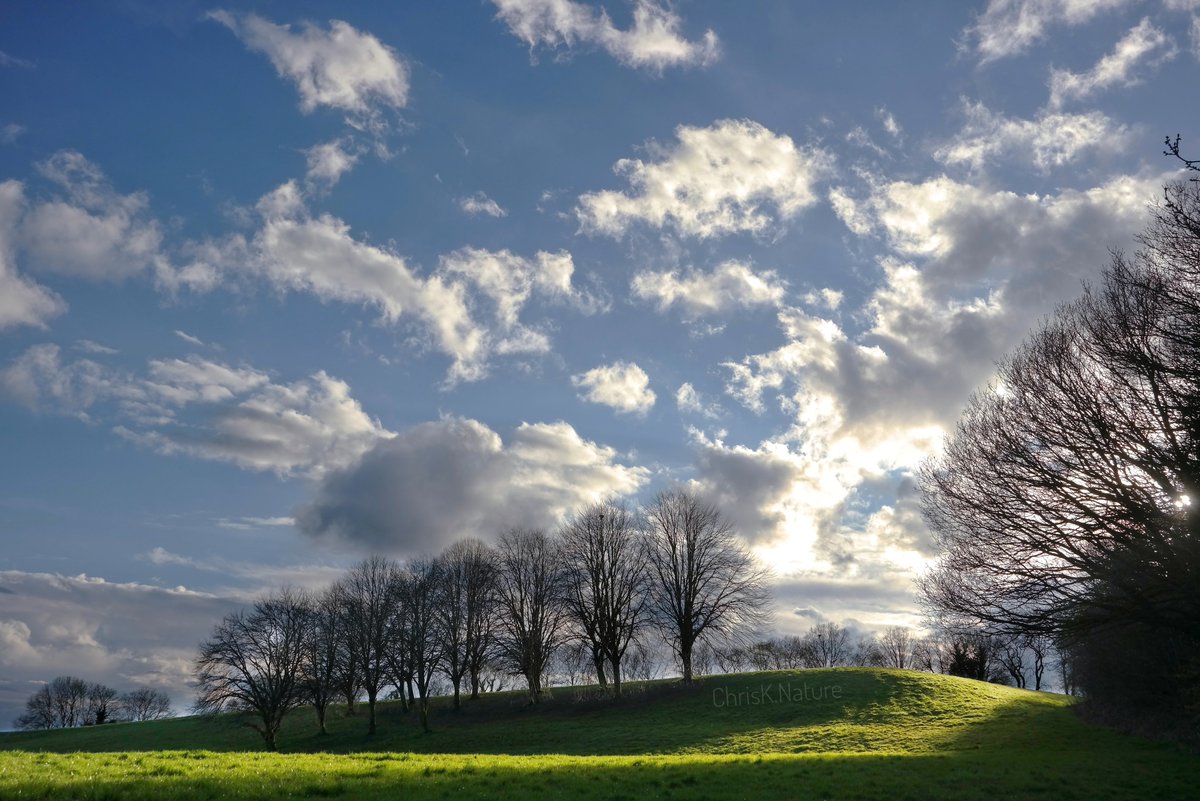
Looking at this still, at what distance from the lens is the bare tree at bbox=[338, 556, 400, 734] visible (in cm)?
6144

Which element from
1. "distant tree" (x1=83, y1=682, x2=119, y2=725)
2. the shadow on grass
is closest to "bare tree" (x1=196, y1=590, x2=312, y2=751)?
the shadow on grass

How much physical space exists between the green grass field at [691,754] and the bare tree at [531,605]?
380cm

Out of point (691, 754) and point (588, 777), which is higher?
point (588, 777)

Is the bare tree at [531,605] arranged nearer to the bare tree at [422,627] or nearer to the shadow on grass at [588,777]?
the bare tree at [422,627]

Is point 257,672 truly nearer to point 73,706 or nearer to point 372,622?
point 372,622

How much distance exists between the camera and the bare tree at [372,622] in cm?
6144

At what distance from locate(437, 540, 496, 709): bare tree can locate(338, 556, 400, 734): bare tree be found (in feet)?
15.8

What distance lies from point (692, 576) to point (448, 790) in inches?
1931

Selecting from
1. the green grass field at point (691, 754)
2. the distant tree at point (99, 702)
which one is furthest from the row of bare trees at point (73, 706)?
the green grass field at point (691, 754)

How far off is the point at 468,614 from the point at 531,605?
611 cm

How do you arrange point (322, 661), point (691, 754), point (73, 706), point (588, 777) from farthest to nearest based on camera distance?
1. point (73, 706)
2. point (322, 661)
3. point (691, 754)
4. point (588, 777)

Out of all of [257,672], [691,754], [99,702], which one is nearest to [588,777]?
[691,754]

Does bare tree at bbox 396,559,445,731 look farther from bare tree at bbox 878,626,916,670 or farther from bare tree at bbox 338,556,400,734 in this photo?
bare tree at bbox 878,626,916,670

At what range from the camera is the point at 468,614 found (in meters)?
67.2
